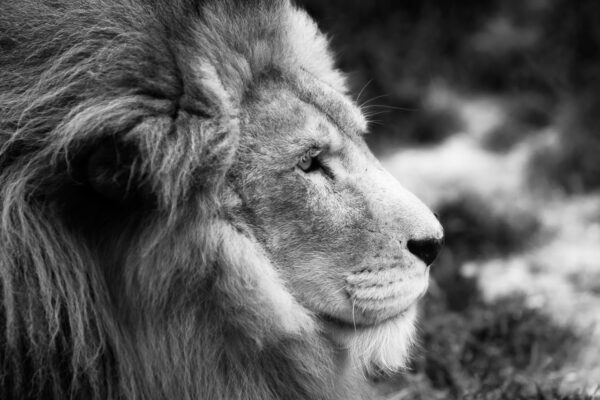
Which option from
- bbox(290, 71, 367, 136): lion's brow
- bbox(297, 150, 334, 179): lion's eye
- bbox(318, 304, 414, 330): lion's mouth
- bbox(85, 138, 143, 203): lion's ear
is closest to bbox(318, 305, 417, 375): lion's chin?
bbox(318, 304, 414, 330): lion's mouth

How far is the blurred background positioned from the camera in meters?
4.14

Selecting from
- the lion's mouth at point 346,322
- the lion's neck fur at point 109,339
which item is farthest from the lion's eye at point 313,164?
the lion's mouth at point 346,322

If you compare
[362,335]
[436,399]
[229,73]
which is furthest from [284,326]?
[436,399]

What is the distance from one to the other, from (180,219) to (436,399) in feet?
5.54

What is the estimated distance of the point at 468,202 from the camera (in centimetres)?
600

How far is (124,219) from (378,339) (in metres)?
0.89

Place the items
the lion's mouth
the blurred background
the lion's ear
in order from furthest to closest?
the blurred background
the lion's mouth
the lion's ear

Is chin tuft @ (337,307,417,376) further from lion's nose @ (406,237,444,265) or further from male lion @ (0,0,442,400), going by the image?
lion's nose @ (406,237,444,265)

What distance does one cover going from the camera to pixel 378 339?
288 centimetres

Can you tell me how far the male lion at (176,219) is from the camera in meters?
2.48

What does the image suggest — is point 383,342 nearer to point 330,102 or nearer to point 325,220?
point 325,220

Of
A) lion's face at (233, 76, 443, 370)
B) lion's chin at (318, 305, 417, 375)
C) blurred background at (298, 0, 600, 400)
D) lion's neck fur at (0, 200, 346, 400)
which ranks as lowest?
lion's neck fur at (0, 200, 346, 400)

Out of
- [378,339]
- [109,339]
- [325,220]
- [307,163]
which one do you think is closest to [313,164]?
[307,163]

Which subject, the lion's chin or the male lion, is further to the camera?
the lion's chin
